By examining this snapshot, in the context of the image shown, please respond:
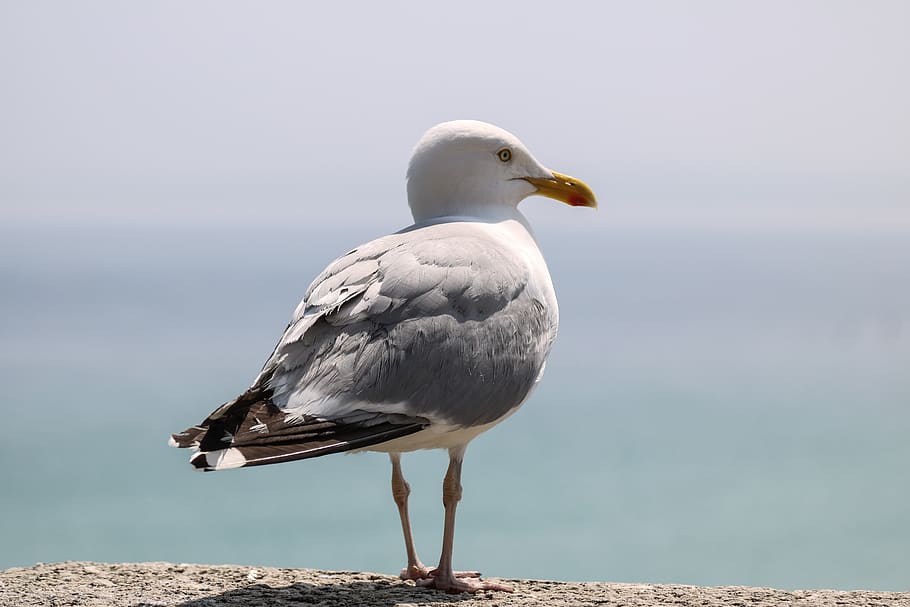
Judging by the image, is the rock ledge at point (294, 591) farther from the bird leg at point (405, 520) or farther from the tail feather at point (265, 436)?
the tail feather at point (265, 436)

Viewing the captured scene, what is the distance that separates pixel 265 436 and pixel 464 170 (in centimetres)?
224

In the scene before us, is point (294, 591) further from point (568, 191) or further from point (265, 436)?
point (568, 191)

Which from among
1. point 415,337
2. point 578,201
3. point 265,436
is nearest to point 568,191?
point 578,201

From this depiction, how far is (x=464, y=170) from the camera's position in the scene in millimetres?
6301

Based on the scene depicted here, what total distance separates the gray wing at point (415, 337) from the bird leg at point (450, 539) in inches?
22.2

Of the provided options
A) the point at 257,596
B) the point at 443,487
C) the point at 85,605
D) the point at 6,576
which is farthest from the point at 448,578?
the point at 6,576

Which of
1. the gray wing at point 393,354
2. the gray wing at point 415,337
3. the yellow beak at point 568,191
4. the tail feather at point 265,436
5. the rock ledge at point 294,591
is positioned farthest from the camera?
the yellow beak at point 568,191

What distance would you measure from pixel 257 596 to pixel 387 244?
1.98 metres

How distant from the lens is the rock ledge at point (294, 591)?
5.71m

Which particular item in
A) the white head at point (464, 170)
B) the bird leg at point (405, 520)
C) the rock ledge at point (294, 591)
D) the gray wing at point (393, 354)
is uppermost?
the white head at point (464, 170)

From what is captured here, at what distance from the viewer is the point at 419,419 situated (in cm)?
509

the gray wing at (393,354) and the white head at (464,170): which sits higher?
the white head at (464,170)

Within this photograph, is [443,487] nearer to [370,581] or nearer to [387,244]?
[370,581]

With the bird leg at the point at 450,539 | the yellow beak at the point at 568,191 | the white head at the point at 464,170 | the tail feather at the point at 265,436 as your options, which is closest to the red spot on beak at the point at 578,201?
the yellow beak at the point at 568,191
